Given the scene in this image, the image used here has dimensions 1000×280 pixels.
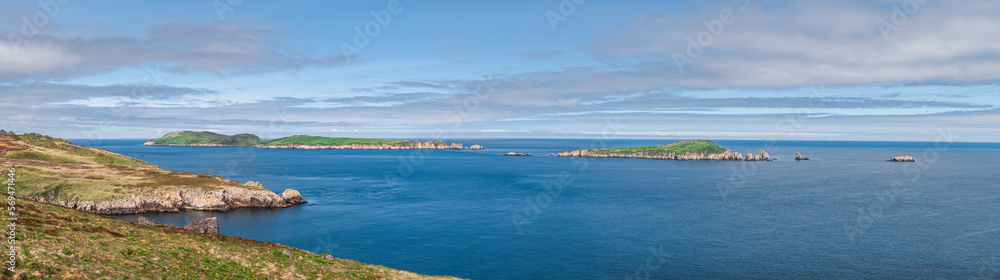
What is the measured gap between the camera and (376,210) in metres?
113

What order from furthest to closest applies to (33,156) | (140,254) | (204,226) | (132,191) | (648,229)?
(33,156), (132,191), (648,229), (204,226), (140,254)

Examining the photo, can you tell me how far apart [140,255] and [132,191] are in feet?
268

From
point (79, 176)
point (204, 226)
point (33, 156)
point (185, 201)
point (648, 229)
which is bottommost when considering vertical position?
point (648, 229)

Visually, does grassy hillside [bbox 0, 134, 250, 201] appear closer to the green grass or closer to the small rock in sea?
the green grass

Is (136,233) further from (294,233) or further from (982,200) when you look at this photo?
(982,200)

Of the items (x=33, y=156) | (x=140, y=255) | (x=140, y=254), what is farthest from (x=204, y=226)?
(x=33, y=156)

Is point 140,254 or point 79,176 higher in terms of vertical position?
point 79,176

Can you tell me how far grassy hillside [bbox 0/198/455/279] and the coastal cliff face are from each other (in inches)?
2401

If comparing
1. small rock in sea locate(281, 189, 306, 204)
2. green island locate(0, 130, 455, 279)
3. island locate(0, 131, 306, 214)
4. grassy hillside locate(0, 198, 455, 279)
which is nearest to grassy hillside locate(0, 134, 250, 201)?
island locate(0, 131, 306, 214)

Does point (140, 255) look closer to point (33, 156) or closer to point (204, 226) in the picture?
point (204, 226)

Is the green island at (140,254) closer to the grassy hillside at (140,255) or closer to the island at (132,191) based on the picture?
the grassy hillside at (140,255)

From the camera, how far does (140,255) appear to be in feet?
131

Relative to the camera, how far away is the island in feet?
330

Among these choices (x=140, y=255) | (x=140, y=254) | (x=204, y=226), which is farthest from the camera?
(x=204, y=226)
